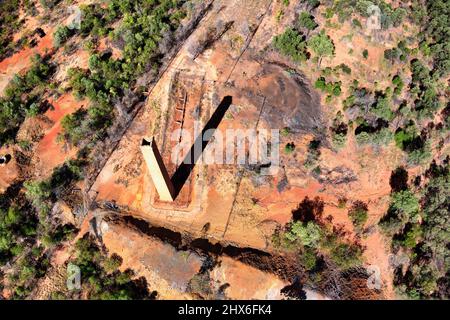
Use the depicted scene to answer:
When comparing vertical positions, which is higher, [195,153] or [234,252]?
[195,153]

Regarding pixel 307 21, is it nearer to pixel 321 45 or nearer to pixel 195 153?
pixel 321 45

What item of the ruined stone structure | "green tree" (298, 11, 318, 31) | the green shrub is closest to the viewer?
the ruined stone structure

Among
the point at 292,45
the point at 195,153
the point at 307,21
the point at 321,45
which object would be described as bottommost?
the point at 195,153

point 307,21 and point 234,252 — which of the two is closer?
point 234,252

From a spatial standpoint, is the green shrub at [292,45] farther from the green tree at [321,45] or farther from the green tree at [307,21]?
the green tree at [307,21]

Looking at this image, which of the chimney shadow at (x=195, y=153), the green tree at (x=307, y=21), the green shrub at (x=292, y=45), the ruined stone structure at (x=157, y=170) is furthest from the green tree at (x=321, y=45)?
the ruined stone structure at (x=157, y=170)

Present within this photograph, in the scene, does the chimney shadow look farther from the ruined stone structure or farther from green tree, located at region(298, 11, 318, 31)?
green tree, located at region(298, 11, 318, 31)

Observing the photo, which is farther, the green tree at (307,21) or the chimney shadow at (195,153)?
the green tree at (307,21)

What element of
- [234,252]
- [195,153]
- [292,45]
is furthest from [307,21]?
[234,252]

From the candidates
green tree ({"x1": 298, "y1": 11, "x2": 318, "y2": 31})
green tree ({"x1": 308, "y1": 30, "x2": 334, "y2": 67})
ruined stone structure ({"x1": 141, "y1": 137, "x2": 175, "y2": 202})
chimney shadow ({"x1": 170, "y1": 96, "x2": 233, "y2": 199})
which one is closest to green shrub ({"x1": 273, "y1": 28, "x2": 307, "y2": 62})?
green tree ({"x1": 308, "y1": 30, "x2": 334, "y2": 67})

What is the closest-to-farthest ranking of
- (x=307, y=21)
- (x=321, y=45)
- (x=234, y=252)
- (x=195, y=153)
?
A: (x=234, y=252) → (x=195, y=153) → (x=321, y=45) → (x=307, y=21)
